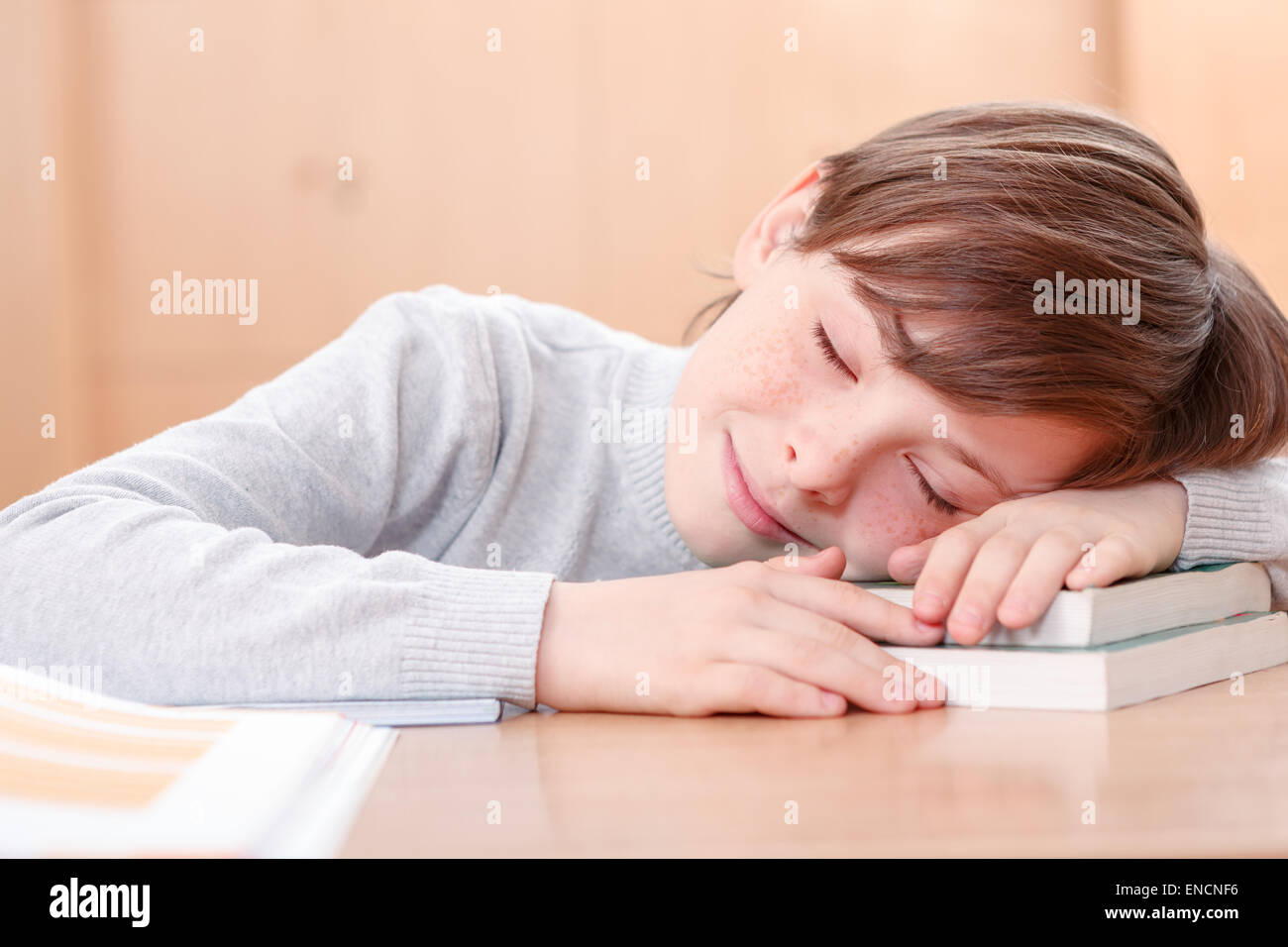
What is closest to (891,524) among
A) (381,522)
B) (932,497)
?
(932,497)

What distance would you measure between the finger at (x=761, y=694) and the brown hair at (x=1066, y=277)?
0.26 m

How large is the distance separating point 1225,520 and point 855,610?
1.25 feet

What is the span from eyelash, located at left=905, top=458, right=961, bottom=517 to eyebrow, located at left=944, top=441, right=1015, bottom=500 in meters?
0.03

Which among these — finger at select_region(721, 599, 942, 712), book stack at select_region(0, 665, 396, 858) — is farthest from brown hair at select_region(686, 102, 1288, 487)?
book stack at select_region(0, 665, 396, 858)

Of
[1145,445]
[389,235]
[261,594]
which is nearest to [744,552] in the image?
[1145,445]

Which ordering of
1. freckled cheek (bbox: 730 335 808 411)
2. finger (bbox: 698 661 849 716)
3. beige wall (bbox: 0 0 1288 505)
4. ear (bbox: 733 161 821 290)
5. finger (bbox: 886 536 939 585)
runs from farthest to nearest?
beige wall (bbox: 0 0 1288 505) → ear (bbox: 733 161 821 290) → freckled cheek (bbox: 730 335 808 411) → finger (bbox: 886 536 939 585) → finger (bbox: 698 661 849 716)

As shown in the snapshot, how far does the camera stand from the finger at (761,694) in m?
0.59

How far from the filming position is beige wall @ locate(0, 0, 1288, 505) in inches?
100.0

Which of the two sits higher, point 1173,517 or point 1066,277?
point 1066,277

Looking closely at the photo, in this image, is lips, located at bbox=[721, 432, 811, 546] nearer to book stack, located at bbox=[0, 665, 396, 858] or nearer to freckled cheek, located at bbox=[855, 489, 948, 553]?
freckled cheek, located at bbox=[855, 489, 948, 553]

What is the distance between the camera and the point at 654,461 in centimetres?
109
